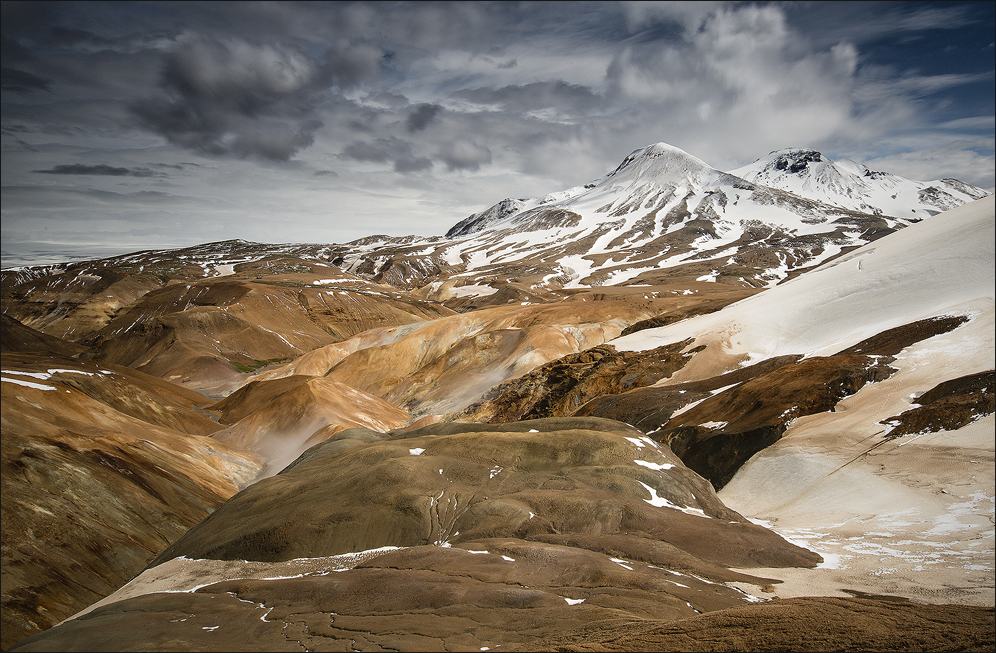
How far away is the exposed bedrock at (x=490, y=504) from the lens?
53.9 feet

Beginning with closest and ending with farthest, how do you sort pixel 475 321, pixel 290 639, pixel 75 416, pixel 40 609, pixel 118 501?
pixel 290 639 < pixel 40 609 < pixel 118 501 < pixel 75 416 < pixel 475 321

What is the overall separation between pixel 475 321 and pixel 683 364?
37.6 meters

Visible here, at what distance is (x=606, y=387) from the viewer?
46781 millimetres

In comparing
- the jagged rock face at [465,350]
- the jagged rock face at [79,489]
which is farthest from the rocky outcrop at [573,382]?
the jagged rock face at [79,489]

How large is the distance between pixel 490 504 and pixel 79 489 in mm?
19532

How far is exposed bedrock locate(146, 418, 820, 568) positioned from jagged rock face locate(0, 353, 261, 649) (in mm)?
4498

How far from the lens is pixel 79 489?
23984 mm

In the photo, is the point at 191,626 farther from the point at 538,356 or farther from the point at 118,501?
the point at 538,356

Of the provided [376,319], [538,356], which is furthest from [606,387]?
[376,319]

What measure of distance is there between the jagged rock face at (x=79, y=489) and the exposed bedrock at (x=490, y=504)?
14.8 feet

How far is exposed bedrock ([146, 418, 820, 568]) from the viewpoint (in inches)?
647

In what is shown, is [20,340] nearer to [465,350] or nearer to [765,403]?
[465,350]

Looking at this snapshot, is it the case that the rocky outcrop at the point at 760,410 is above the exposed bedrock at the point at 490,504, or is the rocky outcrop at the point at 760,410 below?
above

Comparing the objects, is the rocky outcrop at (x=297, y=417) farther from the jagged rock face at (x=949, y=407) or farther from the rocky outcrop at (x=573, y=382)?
the jagged rock face at (x=949, y=407)
